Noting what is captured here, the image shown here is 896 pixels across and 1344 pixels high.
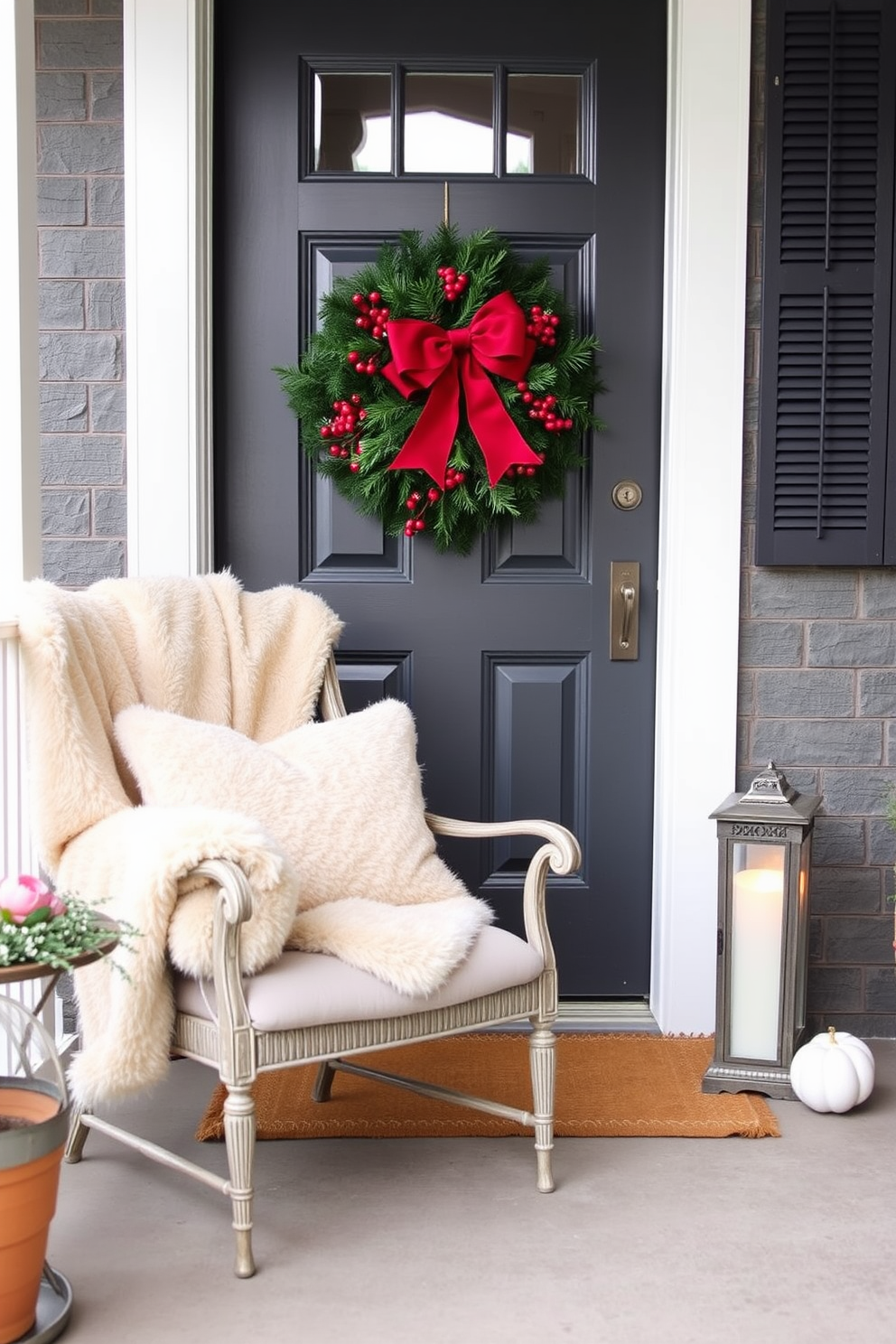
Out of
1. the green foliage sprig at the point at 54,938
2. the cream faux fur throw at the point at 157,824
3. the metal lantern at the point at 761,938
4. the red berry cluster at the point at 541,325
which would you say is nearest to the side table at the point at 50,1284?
the green foliage sprig at the point at 54,938

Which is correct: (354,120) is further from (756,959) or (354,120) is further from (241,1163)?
(241,1163)

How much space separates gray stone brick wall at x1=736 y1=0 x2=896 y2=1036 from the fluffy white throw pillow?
2.85 ft

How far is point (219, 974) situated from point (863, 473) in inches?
68.1

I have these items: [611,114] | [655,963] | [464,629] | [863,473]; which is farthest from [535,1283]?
[611,114]

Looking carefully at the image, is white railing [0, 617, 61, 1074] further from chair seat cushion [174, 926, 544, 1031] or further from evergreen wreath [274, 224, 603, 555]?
evergreen wreath [274, 224, 603, 555]

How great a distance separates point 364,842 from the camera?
90.5 inches

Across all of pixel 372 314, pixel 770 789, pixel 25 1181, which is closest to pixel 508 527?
pixel 372 314

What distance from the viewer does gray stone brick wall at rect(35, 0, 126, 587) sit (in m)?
2.72

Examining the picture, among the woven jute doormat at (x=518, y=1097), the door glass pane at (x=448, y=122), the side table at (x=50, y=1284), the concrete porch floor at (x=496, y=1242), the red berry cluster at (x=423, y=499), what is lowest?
the woven jute doormat at (x=518, y=1097)

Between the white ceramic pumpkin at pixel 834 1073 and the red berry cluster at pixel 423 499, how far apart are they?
1.32 m

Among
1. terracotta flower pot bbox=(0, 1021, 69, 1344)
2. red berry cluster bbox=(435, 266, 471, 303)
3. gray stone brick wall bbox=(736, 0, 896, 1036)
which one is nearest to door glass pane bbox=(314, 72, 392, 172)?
red berry cluster bbox=(435, 266, 471, 303)

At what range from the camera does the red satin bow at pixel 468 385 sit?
2684mm

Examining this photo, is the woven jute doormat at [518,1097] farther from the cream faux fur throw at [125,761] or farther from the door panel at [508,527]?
the cream faux fur throw at [125,761]

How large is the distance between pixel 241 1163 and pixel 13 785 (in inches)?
34.5
